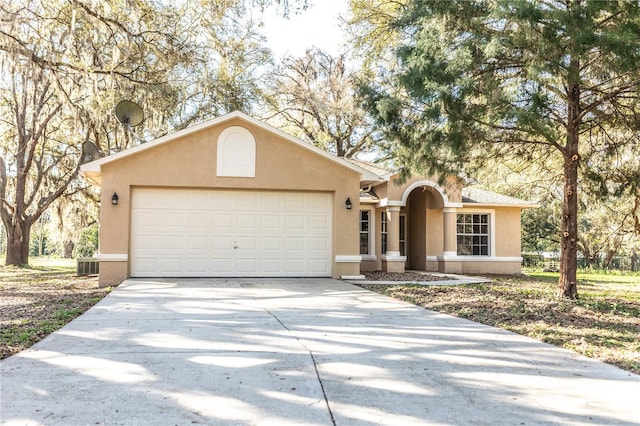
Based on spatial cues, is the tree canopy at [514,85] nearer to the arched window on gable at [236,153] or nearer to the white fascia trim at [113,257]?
the arched window on gable at [236,153]

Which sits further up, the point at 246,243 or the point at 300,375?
the point at 246,243

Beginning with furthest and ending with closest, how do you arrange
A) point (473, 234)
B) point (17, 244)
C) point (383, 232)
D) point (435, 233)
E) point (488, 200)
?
point (17, 244) → point (473, 234) → point (488, 200) → point (435, 233) → point (383, 232)

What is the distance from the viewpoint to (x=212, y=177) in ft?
42.0

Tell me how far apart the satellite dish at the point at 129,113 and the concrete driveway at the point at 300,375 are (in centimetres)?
802

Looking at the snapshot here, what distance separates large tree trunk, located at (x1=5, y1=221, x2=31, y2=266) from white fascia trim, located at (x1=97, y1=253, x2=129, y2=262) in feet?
39.7

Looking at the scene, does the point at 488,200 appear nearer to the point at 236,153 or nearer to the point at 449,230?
the point at 449,230

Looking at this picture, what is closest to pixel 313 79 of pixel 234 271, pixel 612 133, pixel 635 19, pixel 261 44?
pixel 261 44

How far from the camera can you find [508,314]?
8.34m

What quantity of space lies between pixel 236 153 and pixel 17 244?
1468 centimetres

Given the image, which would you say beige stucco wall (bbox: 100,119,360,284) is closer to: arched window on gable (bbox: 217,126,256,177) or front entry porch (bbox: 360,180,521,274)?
arched window on gable (bbox: 217,126,256,177)

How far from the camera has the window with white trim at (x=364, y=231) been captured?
1709 cm

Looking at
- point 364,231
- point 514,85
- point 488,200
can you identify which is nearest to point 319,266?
point 364,231

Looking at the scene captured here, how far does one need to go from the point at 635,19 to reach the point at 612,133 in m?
3.20

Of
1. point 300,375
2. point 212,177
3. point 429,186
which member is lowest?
point 300,375
